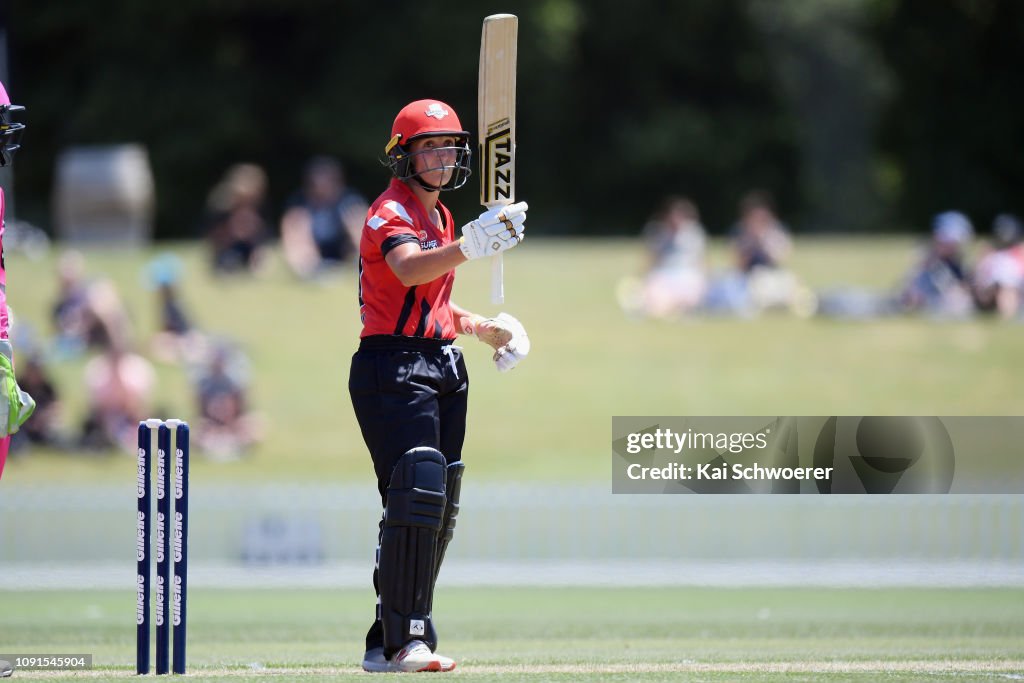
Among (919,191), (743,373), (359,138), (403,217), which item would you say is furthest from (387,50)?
(403,217)

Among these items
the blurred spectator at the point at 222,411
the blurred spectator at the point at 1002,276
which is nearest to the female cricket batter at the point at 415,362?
the blurred spectator at the point at 222,411

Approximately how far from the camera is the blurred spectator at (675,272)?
1717 cm

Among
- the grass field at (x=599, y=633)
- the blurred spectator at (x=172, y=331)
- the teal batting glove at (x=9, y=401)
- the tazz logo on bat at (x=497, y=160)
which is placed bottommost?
the grass field at (x=599, y=633)

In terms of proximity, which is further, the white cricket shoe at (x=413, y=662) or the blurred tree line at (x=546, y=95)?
the blurred tree line at (x=546, y=95)

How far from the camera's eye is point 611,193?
3097 cm

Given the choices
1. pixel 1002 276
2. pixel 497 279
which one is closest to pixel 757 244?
pixel 1002 276

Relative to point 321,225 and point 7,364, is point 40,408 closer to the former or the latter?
point 321,225

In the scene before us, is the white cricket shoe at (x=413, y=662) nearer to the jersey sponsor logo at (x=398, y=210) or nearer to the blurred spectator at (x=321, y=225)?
the jersey sponsor logo at (x=398, y=210)

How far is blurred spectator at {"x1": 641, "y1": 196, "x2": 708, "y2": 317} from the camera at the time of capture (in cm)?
1717

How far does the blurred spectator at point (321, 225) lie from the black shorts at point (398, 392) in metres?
11.8

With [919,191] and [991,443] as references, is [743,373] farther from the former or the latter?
[919,191]

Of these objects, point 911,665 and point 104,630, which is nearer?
point 911,665

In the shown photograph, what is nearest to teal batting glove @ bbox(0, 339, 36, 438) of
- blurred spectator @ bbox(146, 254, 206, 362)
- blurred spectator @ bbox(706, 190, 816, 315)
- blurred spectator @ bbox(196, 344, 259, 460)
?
blurred spectator @ bbox(196, 344, 259, 460)

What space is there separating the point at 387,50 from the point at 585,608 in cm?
2028
